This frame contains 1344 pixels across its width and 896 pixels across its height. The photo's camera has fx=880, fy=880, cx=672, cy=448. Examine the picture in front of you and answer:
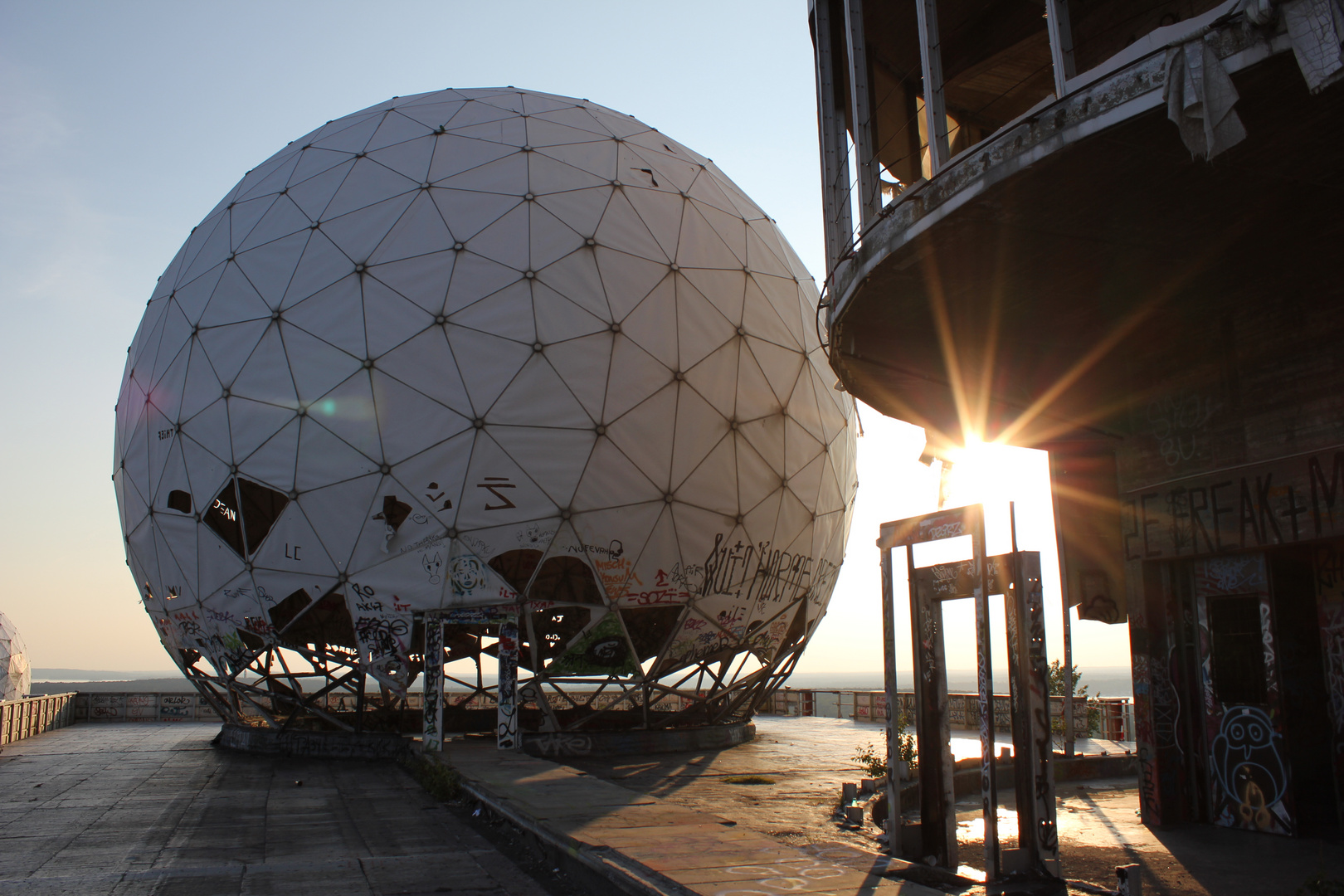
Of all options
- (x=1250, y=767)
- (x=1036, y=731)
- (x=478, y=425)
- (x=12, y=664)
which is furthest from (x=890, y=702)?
(x=12, y=664)

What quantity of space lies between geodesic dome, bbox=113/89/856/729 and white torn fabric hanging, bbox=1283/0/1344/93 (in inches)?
420

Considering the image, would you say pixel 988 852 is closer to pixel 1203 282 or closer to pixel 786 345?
pixel 1203 282

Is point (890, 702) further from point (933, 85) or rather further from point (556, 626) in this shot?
point (556, 626)

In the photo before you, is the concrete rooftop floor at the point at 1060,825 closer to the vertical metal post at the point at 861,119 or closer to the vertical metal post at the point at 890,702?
the vertical metal post at the point at 890,702

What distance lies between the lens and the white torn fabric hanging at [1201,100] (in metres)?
5.23

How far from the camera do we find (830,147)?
11398mm

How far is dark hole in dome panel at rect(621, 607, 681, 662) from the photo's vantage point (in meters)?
16.5

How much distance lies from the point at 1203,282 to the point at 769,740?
12037 mm

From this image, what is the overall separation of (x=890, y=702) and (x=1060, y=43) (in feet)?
18.0

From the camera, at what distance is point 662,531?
1456 cm

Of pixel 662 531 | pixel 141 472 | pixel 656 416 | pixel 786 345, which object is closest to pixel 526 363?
pixel 656 416

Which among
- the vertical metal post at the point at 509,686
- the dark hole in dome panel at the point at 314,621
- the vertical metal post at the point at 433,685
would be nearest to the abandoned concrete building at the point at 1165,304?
the vertical metal post at the point at 509,686

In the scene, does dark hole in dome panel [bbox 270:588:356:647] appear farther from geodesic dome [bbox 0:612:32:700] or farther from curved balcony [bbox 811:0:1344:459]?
geodesic dome [bbox 0:612:32:700]

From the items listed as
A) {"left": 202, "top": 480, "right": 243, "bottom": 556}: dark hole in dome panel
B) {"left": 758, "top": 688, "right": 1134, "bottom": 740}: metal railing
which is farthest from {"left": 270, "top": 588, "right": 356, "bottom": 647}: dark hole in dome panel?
{"left": 758, "top": 688, "right": 1134, "bottom": 740}: metal railing
